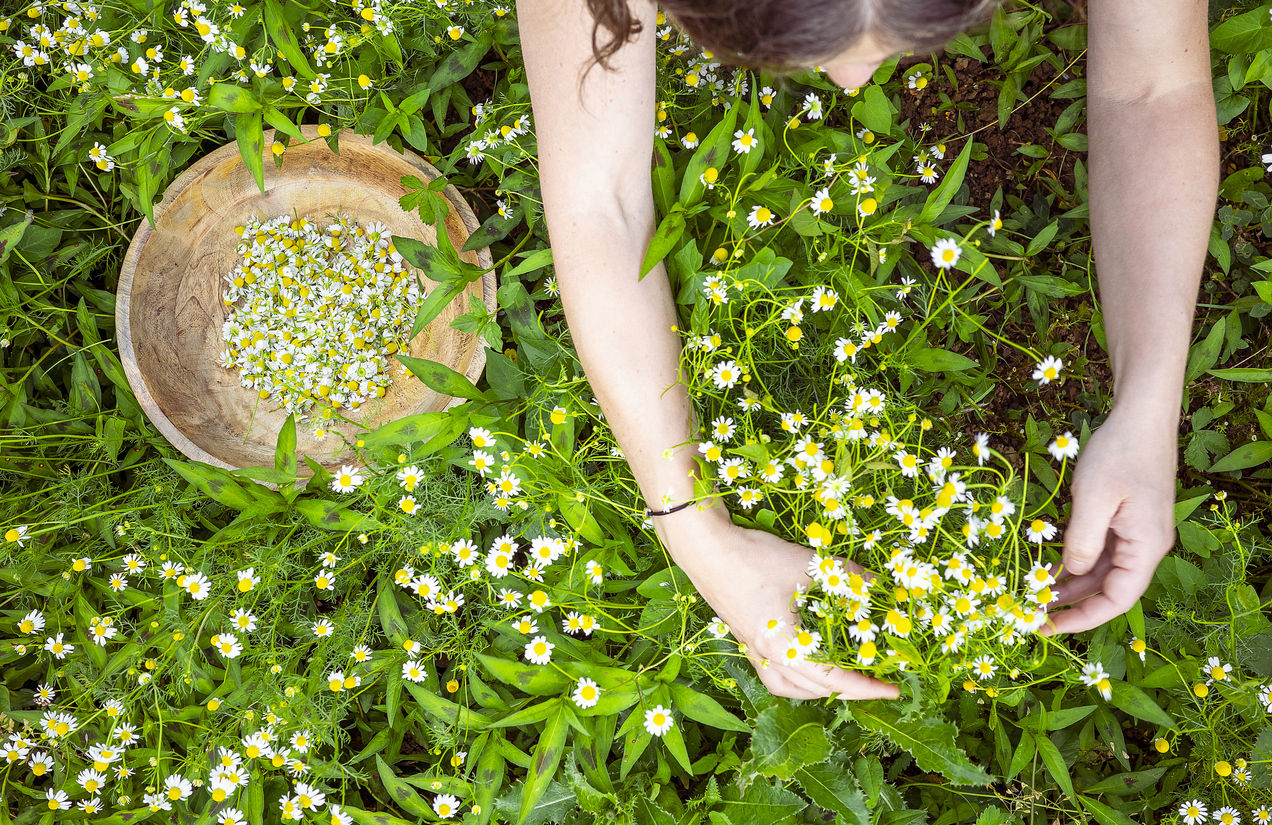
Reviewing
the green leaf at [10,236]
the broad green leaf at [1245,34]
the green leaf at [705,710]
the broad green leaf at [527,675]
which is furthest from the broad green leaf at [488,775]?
the broad green leaf at [1245,34]

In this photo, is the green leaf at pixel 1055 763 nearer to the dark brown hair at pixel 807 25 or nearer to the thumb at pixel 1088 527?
the thumb at pixel 1088 527

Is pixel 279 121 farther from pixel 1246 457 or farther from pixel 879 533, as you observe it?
pixel 1246 457

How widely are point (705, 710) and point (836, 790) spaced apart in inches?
9.2

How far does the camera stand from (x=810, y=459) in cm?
93

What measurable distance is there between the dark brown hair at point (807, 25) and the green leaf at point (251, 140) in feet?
3.20

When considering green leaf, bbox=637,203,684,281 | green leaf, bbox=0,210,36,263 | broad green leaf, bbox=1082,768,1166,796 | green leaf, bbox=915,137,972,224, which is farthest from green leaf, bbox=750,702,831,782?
green leaf, bbox=0,210,36,263

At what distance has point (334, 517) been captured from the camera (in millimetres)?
1325

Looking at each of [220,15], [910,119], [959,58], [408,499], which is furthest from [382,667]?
[959,58]

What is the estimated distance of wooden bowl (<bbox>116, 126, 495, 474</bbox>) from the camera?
150 cm

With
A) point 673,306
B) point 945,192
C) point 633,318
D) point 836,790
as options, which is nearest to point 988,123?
point 945,192

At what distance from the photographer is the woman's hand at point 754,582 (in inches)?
40.5

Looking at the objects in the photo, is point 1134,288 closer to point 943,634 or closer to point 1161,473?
point 1161,473

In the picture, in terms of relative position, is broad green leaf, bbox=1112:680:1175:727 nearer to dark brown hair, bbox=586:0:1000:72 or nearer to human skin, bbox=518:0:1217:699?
human skin, bbox=518:0:1217:699

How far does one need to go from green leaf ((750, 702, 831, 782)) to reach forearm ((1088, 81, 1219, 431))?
671 mm
